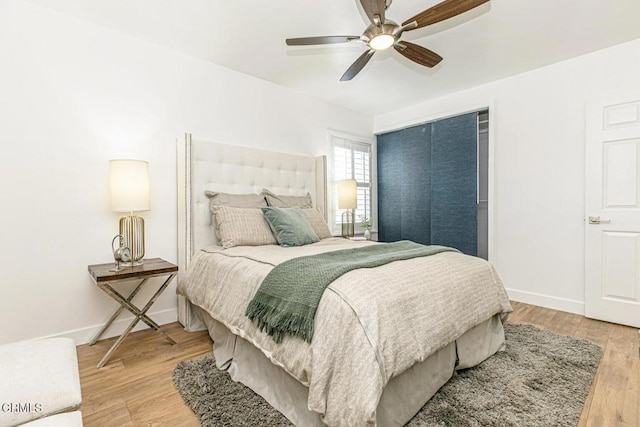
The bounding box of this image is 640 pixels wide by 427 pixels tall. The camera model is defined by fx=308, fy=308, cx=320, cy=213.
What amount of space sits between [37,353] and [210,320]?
132 centimetres

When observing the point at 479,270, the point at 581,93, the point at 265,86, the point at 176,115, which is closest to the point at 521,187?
the point at 581,93

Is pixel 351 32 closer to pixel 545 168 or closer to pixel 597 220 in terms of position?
pixel 545 168

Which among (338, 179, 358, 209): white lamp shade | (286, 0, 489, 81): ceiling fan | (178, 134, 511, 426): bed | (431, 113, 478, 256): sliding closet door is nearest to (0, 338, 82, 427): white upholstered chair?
(178, 134, 511, 426): bed

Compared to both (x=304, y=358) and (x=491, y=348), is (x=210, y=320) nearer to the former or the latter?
(x=304, y=358)

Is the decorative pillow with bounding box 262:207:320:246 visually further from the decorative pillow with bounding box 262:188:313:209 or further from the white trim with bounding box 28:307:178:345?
the white trim with bounding box 28:307:178:345

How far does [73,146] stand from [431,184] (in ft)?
12.8

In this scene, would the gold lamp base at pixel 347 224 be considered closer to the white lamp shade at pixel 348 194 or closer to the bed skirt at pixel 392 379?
the white lamp shade at pixel 348 194

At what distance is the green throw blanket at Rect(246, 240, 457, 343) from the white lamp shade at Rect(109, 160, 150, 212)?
4.45 ft

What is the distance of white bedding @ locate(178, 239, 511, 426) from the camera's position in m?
1.20

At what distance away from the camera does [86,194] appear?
2.46 metres

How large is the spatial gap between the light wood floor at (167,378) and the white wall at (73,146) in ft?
1.49

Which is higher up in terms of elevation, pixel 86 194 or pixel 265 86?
pixel 265 86

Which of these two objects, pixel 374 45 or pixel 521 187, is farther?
pixel 521 187

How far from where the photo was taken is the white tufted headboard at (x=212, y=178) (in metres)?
2.77
